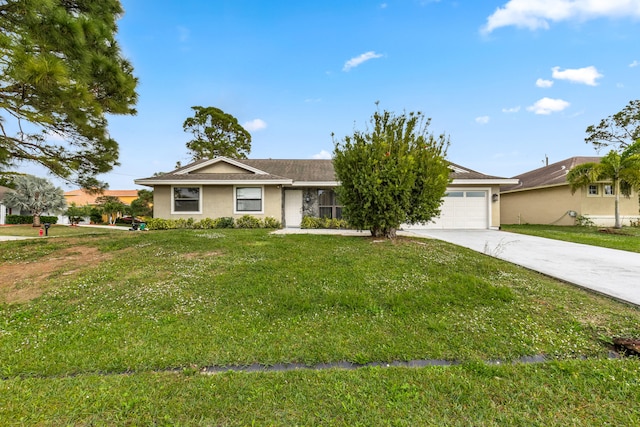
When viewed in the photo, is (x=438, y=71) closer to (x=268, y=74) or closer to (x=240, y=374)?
(x=268, y=74)

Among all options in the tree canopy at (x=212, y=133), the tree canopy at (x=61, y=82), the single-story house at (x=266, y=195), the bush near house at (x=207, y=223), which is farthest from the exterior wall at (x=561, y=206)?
the tree canopy at (x=212, y=133)

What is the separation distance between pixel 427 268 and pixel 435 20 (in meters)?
10.6

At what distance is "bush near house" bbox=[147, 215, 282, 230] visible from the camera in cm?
1325

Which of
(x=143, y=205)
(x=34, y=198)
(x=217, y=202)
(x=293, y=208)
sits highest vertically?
(x=34, y=198)

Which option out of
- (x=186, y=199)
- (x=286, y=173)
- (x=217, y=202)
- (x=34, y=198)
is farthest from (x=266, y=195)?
(x=34, y=198)

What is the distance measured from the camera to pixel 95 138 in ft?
20.7

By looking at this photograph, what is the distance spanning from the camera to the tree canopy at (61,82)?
4137mm

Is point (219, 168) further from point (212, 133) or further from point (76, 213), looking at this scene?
point (76, 213)

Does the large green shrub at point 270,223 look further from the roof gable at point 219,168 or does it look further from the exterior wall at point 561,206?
the exterior wall at point 561,206

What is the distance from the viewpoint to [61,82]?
13.5ft

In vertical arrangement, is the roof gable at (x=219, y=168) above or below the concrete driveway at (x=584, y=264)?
above

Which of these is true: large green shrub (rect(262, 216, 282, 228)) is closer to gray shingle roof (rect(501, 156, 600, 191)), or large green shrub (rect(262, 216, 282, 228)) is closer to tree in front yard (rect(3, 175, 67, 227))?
gray shingle roof (rect(501, 156, 600, 191))

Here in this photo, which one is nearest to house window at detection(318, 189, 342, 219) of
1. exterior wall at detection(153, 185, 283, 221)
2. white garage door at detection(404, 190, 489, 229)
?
exterior wall at detection(153, 185, 283, 221)

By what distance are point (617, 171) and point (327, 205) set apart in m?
14.8
